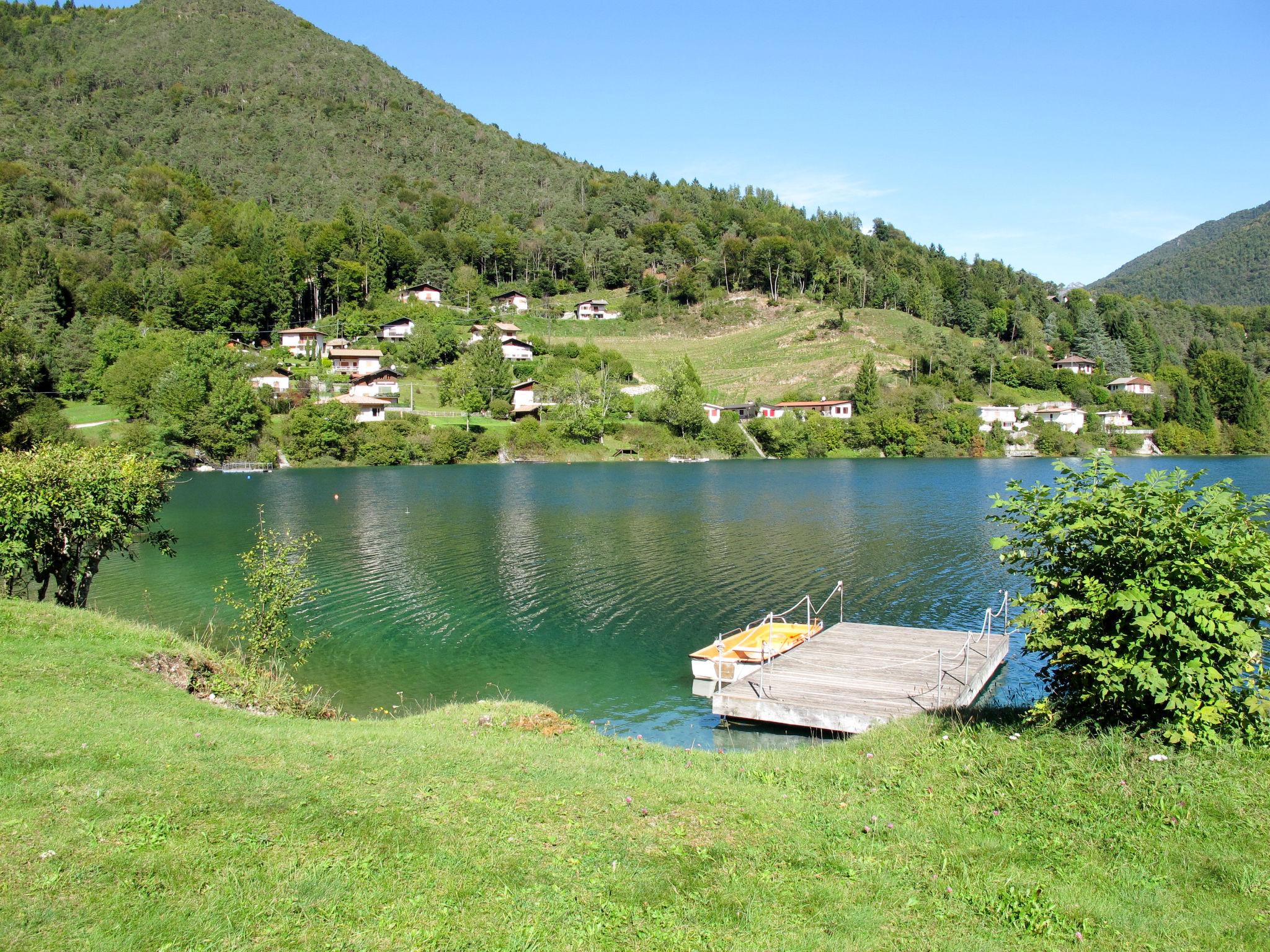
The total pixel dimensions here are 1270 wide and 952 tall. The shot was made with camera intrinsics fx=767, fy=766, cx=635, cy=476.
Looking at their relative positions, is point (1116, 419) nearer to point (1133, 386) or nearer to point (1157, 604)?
point (1133, 386)

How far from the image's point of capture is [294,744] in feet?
35.1

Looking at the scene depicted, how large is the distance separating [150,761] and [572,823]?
4.93 metres

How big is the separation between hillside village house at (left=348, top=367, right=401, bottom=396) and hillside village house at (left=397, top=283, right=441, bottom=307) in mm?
41641

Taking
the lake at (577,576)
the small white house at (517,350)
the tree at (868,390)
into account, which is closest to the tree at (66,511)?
the lake at (577,576)

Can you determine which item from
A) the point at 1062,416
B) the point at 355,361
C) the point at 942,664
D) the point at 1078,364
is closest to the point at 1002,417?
the point at 1062,416

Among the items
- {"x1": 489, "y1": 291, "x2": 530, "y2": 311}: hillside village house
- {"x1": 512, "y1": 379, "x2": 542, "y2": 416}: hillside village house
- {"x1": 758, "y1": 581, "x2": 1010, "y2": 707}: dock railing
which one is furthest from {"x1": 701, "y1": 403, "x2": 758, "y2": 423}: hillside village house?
{"x1": 758, "y1": 581, "x2": 1010, "y2": 707}: dock railing

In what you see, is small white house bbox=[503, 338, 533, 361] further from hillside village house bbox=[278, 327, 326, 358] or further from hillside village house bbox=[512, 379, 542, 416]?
hillside village house bbox=[278, 327, 326, 358]

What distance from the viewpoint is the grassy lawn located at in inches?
3553

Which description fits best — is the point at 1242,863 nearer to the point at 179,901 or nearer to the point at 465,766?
the point at 465,766

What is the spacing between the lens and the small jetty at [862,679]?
667 inches

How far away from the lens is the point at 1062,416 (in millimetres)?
124312

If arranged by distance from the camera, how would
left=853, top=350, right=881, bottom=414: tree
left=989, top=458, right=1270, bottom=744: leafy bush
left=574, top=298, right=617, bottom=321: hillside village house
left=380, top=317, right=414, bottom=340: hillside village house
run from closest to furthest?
left=989, top=458, right=1270, bottom=744: leafy bush
left=853, top=350, right=881, bottom=414: tree
left=380, top=317, right=414, bottom=340: hillside village house
left=574, top=298, right=617, bottom=321: hillside village house

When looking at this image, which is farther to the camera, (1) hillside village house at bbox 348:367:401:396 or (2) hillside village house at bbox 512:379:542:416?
(2) hillside village house at bbox 512:379:542:416

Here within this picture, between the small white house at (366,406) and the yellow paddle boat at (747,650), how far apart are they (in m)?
85.3
